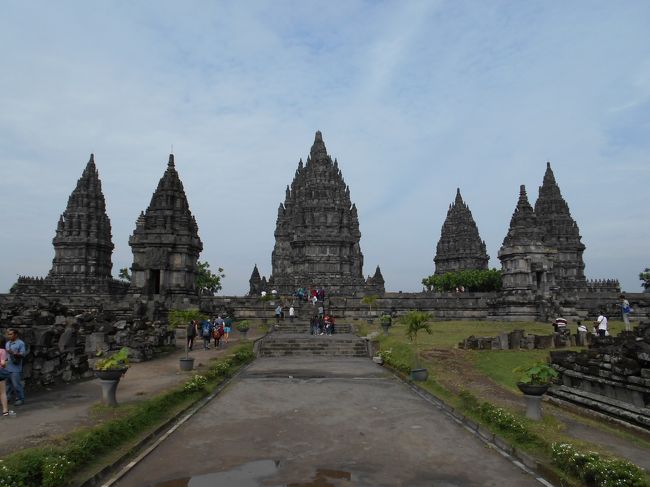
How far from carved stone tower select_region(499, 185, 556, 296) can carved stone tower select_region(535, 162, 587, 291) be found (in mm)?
20709

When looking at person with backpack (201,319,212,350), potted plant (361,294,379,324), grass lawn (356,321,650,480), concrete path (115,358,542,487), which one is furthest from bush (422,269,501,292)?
concrete path (115,358,542,487)

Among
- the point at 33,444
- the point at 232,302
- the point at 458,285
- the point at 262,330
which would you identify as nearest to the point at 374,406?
the point at 33,444

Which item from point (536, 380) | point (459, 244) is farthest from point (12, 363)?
point (459, 244)

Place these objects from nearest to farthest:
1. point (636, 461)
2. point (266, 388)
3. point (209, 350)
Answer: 1. point (636, 461)
2. point (266, 388)
3. point (209, 350)

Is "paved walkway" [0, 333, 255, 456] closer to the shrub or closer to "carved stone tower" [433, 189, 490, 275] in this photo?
the shrub

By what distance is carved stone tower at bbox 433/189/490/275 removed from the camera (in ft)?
248

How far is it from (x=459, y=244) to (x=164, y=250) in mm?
50253

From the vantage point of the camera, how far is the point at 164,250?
128ft

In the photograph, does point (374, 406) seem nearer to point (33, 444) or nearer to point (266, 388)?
point (266, 388)

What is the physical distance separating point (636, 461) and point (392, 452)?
388 cm

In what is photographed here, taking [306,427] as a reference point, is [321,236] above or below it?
above

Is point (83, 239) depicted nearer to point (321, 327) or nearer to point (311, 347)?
point (321, 327)

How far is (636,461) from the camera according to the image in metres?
8.01

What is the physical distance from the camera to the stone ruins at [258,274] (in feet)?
71.8
